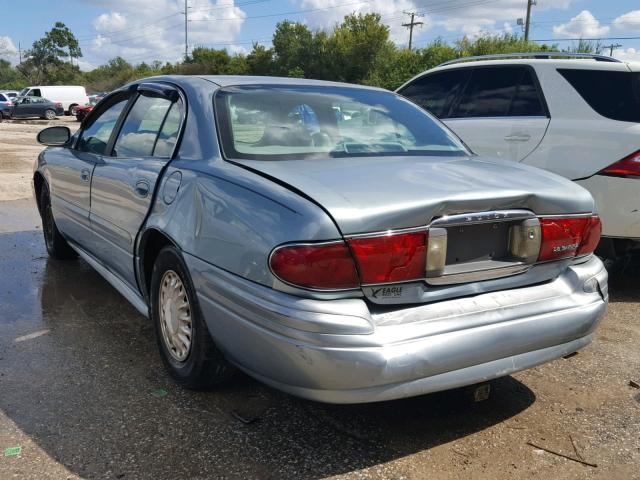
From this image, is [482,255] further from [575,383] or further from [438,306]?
[575,383]

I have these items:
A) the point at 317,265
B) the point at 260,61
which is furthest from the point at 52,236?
the point at 260,61

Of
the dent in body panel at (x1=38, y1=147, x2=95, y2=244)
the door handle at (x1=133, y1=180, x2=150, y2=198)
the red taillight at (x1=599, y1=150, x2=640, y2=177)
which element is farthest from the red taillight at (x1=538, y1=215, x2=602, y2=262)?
the dent in body panel at (x1=38, y1=147, x2=95, y2=244)

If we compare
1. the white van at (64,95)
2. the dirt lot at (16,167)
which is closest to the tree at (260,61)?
the white van at (64,95)

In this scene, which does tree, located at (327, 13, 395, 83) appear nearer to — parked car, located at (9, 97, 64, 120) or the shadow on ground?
parked car, located at (9, 97, 64, 120)

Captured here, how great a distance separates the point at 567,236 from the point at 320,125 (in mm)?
1354

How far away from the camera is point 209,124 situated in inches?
120

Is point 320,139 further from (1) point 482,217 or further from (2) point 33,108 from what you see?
(2) point 33,108

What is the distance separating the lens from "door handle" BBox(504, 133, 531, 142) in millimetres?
5123

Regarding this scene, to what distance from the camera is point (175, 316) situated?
10.2 feet

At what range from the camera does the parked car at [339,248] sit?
7.36 feet

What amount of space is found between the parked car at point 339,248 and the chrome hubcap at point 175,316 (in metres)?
0.01

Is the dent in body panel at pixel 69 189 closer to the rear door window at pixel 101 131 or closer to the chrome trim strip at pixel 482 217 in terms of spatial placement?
the rear door window at pixel 101 131

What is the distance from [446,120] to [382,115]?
256 cm

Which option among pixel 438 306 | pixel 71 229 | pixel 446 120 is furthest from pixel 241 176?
pixel 446 120
